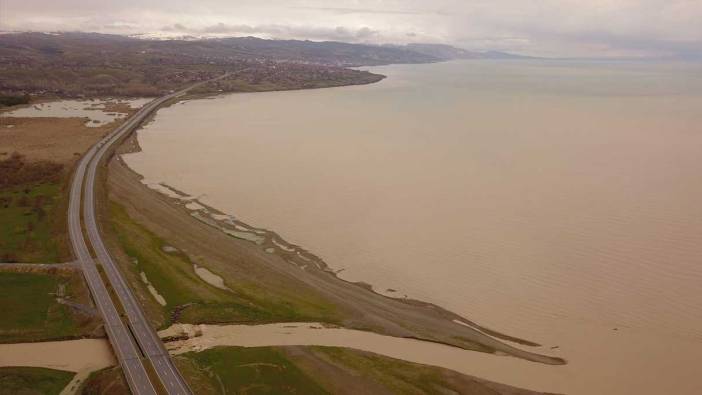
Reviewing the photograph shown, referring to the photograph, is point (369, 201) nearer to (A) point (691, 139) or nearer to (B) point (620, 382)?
(B) point (620, 382)

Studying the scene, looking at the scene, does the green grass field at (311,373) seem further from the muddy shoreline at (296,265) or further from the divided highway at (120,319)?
the muddy shoreline at (296,265)

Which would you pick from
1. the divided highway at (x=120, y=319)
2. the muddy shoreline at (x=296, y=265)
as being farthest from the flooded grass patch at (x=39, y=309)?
the muddy shoreline at (x=296, y=265)

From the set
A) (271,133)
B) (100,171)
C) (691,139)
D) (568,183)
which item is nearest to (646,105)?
(691,139)

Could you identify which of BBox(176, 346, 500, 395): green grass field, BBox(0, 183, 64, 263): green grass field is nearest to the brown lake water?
BBox(176, 346, 500, 395): green grass field

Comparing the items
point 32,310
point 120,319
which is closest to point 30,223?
point 32,310

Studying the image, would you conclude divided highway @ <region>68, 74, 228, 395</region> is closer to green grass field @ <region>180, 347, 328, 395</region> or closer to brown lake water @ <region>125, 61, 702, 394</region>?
green grass field @ <region>180, 347, 328, 395</region>
